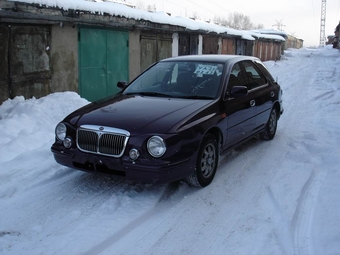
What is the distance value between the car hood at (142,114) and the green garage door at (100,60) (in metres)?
5.09

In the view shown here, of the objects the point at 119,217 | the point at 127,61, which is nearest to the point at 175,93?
the point at 119,217

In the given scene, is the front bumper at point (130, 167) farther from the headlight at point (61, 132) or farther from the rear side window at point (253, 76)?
the rear side window at point (253, 76)

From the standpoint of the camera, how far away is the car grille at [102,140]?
13.4 ft

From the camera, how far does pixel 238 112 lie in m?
5.41

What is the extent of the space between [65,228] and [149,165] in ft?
3.40

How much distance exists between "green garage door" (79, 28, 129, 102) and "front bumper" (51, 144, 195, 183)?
578cm

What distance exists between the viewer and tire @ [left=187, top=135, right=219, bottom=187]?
4.50 metres

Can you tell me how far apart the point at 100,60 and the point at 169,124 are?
22.2 feet

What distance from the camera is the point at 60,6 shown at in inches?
319

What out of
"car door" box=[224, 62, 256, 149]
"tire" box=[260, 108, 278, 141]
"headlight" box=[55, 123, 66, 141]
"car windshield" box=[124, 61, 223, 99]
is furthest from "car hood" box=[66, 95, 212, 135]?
A: "tire" box=[260, 108, 278, 141]

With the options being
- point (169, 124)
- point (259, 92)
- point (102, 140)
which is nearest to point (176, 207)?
point (169, 124)

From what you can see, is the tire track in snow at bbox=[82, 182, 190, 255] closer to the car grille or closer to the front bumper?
the front bumper

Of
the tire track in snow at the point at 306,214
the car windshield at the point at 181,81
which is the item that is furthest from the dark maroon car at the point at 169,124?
the tire track in snow at the point at 306,214

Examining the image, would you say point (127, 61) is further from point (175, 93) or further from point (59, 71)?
point (175, 93)
